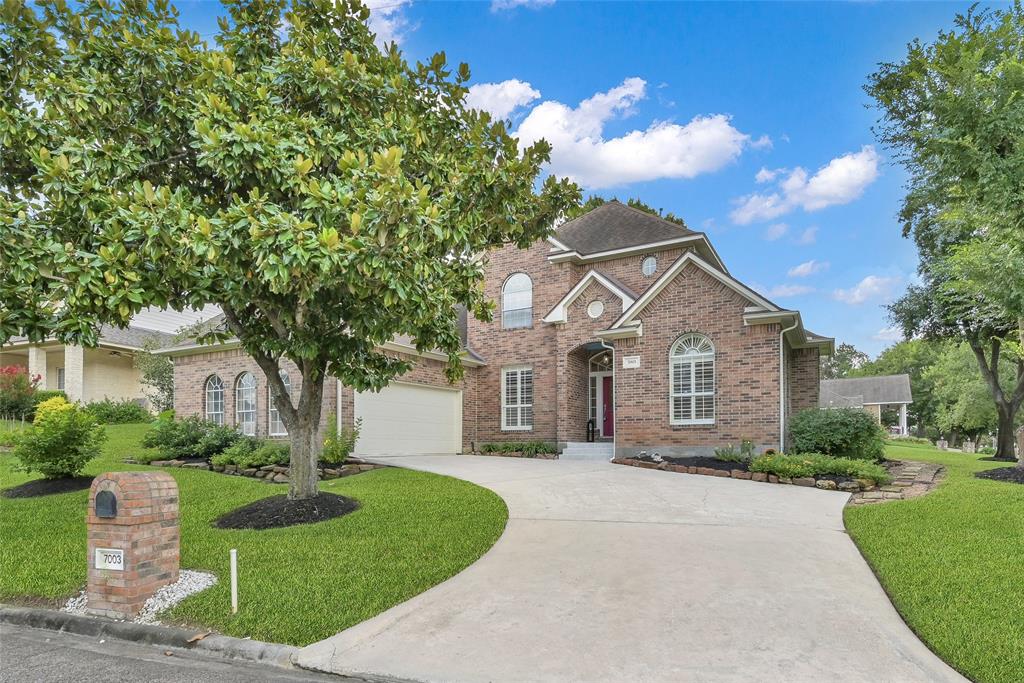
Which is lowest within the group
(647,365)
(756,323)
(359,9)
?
(647,365)

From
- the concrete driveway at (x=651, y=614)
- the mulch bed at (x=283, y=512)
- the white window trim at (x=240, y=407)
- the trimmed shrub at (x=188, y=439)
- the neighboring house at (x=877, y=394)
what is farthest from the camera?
the neighboring house at (x=877, y=394)

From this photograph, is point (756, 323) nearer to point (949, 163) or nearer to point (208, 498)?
point (949, 163)

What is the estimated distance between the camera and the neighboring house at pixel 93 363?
81.5 feet

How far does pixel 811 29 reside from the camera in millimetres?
11406

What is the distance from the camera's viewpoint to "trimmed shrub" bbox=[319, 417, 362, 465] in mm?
13461

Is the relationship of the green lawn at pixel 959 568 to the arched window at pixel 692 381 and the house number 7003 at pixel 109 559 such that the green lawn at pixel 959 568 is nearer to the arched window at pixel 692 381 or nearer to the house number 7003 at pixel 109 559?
the arched window at pixel 692 381

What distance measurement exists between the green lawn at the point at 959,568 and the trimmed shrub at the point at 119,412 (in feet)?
80.6

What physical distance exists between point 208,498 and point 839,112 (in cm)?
1550

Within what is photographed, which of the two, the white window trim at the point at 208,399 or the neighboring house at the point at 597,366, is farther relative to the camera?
the white window trim at the point at 208,399

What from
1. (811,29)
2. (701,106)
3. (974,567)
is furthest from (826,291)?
(974,567)

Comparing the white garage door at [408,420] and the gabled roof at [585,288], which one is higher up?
the gabled roof at [585,288]

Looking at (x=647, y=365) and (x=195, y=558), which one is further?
(x=647, y=365)

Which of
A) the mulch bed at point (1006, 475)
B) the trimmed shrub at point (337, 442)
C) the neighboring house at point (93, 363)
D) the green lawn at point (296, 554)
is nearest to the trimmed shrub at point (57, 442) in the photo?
the green lawn at point (296, 554)

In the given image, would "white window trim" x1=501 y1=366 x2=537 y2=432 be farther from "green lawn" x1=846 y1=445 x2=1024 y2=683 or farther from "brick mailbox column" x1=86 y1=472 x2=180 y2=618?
"brick mailbox column" x1=86 y1=472 x2=180 y2=618
